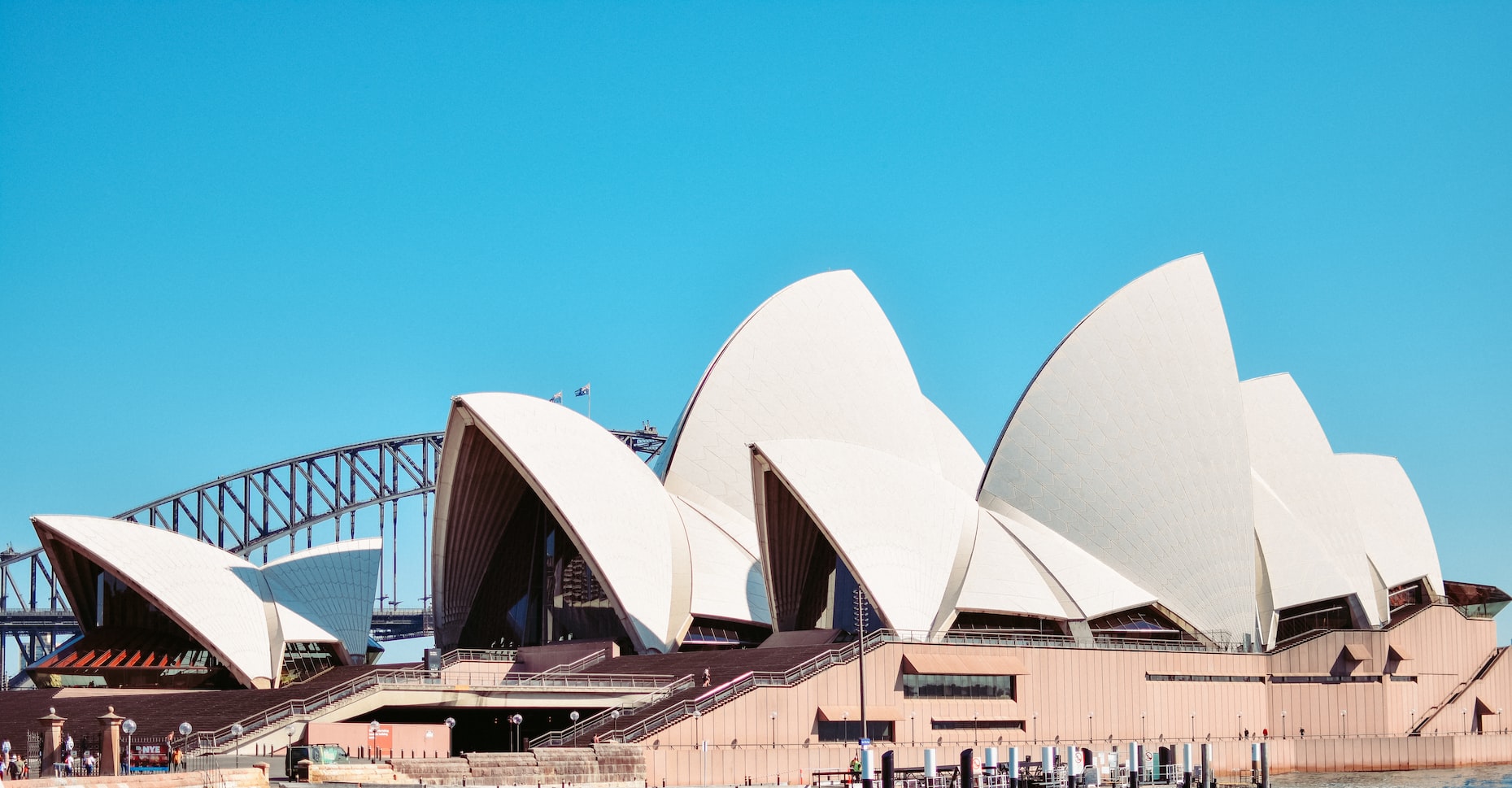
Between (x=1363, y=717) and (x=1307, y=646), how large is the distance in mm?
3323

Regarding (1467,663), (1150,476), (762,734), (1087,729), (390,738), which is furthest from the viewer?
(1467,663)

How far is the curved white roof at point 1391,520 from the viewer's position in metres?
66.4

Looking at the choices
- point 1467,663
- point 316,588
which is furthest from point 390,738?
point 1467,663

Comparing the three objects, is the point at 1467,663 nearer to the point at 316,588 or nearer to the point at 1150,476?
the point at 1150,476

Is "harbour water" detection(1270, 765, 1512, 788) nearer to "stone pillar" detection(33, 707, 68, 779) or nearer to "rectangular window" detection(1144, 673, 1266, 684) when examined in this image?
"rectangular window" detection(1144, 673, 1266, 684)

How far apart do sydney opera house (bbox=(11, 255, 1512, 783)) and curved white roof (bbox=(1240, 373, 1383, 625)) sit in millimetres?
169

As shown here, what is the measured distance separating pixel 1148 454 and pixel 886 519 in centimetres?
1058

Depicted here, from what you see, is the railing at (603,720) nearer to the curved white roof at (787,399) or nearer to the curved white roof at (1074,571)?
the curved white roof at (1074,571)

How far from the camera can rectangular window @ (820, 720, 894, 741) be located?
43344 millimetres

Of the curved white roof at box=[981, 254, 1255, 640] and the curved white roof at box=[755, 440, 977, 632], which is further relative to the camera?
the curved white roof at box=[981, 254, 1255, 640]

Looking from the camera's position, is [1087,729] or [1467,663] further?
[1467,663]

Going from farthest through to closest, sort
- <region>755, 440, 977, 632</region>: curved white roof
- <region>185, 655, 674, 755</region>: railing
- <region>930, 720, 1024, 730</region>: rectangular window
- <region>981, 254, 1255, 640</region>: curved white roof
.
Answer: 1. <region>981, 254, 1255, 640</region>: curved white roof
2. <region>755, 440, 977, 632</region>: curved white roof
3. <region>930, 720, 1024, 730</region>: rectangular window
4. <region>185, 655, 674, 755</region>: railing

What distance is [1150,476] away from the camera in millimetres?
53438

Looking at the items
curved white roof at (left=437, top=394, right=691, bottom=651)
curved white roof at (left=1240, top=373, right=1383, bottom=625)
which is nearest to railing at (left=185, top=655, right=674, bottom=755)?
curved white roof at (left=437, top=394, right=691, bottom=651)
